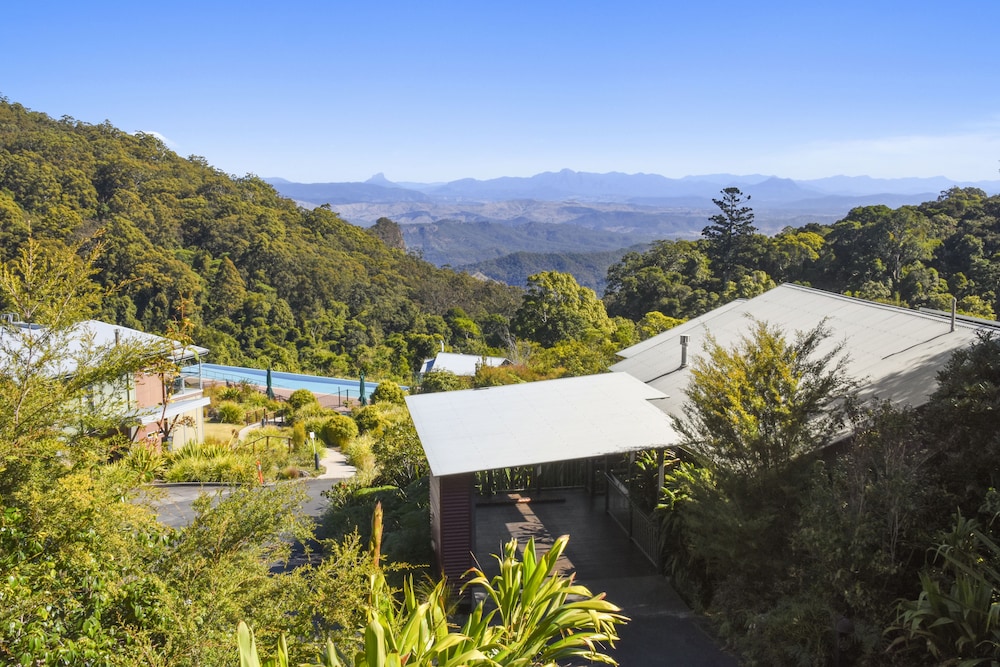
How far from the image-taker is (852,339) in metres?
12.4

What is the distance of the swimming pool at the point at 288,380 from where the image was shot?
3562 cm

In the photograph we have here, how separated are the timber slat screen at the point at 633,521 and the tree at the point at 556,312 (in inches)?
866

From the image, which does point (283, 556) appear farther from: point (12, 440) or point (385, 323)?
point (385, 323)

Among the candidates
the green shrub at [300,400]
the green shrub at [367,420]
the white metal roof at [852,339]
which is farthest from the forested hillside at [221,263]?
the white metal roof at [852,339]

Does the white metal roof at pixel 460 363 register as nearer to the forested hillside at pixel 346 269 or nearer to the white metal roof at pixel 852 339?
the forested hillside at pixel 346 269

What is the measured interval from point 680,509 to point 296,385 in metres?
30.1

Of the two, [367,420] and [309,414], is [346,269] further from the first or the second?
[367,420]

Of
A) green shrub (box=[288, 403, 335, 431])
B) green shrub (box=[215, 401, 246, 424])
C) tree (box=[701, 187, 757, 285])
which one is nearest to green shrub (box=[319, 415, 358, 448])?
green shrub (box=[288, 403, 335, 431])

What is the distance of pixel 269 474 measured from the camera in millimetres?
15156

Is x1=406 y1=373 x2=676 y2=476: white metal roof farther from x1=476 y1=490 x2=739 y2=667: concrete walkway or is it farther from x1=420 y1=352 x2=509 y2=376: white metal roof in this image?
x1=420 y1=352 x2=509 y2=376: white metal roof

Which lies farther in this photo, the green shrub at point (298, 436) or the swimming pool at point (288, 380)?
the swimming pool at point (288, 380)

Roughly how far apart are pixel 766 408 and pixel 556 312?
28.3 meters

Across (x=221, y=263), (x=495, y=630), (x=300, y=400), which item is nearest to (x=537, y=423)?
(x=495, y=630)

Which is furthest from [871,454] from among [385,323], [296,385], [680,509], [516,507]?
[385,323]
